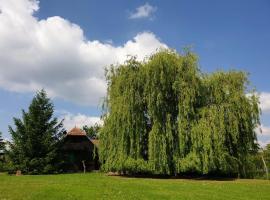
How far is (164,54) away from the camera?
29.5 metres

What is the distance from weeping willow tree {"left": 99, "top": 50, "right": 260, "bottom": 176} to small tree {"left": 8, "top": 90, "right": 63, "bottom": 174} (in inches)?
312

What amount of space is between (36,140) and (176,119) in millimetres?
15451

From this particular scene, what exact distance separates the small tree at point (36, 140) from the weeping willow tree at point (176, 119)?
7915mm

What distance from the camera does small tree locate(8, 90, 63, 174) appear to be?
35.0 m

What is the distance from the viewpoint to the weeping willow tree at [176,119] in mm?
27078

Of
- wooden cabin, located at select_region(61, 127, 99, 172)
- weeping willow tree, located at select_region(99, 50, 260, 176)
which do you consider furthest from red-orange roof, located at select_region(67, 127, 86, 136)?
weeping willow tree, located at select_region(99, 50, 260, 176)

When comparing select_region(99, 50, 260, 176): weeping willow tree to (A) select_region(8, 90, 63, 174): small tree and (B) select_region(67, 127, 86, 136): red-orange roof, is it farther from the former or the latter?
(B) select_region(67, 127, 86, 136): red-orange roof

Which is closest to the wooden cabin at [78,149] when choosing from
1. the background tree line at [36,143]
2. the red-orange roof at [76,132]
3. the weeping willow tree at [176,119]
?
the red-orange roof at [76,132]

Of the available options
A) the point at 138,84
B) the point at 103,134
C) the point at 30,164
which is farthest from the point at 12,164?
the point at 138,84

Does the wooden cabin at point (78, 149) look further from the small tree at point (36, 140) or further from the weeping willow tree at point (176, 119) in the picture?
the weeping willow tree at point (176, 119)

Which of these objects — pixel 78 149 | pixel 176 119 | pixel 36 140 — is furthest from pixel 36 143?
pixel 176 119

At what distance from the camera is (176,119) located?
28641mm

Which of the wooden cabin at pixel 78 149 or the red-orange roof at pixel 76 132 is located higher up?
the red-orange roof at pixel 76 132

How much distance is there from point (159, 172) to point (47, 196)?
14.4 metres
